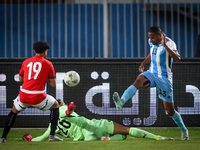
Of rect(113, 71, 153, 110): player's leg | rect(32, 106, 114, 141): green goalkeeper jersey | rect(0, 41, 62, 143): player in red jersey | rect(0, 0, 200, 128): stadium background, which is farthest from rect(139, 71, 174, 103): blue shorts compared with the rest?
rect(0, 0, 200, 128): stadium background

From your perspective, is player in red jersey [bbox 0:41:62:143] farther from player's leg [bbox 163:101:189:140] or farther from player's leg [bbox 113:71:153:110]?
player's leg [bbox 163:101:189:140]

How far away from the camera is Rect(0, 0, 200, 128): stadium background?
6.87 metres

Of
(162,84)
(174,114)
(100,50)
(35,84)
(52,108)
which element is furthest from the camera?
(100,50)

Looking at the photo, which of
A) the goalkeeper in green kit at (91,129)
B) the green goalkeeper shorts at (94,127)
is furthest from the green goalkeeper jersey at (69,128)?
the green goalkeeper shorts at (94,127)

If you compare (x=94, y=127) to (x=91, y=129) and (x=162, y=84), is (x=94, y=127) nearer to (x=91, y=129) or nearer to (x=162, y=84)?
(x=91, y=129)

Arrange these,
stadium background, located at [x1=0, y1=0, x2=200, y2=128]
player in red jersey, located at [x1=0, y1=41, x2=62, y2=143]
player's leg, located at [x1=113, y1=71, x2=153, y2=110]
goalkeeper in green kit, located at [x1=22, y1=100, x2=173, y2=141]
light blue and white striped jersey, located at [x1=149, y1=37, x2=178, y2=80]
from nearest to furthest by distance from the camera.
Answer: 1. player in red jersey, located at [x1=0, y1=41, x2=62, y2=143]
2. player's leg, located at [x1=113, y1=71, x2=153, y2=110]
3. goalkeeper in green kit, located at [x1=22, y1=100, x2=173, y2=141]
4. light blue and white striped jersey, located at [x1=149, y1=37, x2=178, y2=80]
5. stadium background, located at [x1=0, y1=0, x2=200, y2=128]

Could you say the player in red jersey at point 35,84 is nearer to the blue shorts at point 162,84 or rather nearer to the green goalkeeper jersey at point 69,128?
the green goalkeeper jersey at point 69,128

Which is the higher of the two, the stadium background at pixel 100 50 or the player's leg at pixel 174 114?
the stadium background at pixel 100 50

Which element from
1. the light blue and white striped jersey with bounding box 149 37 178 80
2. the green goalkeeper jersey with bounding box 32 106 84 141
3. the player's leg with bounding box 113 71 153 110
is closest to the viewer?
the player's leg with bounding box 113 71 153 110

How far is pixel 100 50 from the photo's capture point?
321 inches

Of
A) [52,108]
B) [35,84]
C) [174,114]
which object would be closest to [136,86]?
[174,114]

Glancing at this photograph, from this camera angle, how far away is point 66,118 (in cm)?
529

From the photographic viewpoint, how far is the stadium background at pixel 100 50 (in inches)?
271

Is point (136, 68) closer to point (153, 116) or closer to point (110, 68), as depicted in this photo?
point (110, 68)
